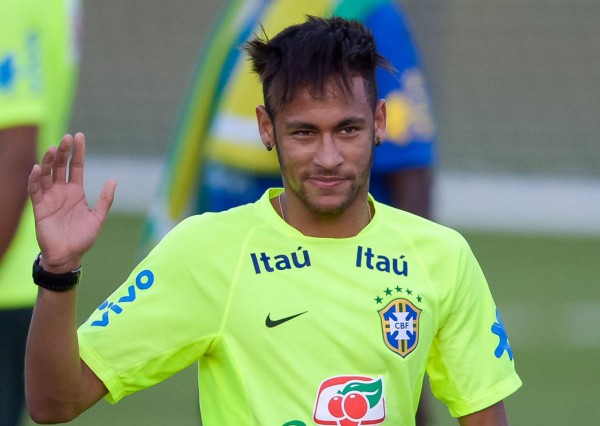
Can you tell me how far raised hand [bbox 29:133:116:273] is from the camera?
2.56 meters

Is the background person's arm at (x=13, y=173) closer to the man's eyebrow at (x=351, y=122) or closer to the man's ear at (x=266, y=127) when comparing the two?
the man's ear at (x=266, y=127)

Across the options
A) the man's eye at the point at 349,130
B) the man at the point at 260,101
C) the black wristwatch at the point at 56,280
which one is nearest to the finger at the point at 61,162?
the black wristwatch at the point at 56,280

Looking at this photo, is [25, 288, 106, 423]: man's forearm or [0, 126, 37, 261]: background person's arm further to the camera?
[0, 126, 37, 261]: background person's arm

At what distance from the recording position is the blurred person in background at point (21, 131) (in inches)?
142

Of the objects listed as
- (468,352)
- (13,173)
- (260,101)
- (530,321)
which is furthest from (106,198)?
(530,321)

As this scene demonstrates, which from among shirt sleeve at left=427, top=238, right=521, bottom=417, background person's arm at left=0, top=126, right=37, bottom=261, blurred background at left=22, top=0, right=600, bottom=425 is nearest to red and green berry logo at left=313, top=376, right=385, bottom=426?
shirt sleeve at left=427, top=238, right=521, bottom=417

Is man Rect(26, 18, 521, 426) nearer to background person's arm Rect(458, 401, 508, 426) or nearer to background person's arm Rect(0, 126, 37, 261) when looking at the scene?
background person's arm Rect(458, 401, 508, 426)

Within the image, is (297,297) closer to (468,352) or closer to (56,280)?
(468,352)

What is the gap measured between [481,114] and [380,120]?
1143cm

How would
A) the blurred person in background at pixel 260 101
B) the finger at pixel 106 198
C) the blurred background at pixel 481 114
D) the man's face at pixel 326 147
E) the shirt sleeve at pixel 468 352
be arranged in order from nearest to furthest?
the finger at pixel 106 198, the man's face at pixel 326 147, the shirt sleeve at pixel 468 352, the blurred person in background at pixel 260 101, the blurred background at pixel 481 114

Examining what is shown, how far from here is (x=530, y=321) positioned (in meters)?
8.33

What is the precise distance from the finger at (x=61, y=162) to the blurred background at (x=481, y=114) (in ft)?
22.4

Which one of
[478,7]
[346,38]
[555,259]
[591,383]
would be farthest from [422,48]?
[346,38]

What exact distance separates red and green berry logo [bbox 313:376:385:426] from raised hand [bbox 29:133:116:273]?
556 mm
